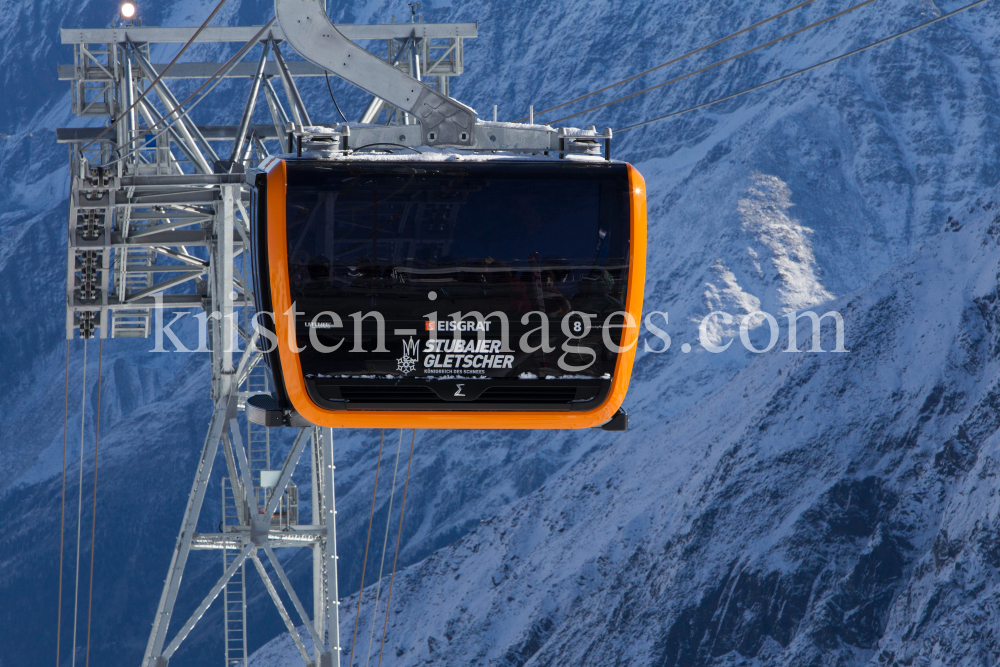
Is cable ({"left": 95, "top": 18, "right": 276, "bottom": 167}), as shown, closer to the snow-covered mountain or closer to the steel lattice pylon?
the steel lattice pylon

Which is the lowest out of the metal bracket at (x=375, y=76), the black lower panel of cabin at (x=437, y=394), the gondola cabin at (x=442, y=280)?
the black lower panel of cabin at (x=437, y=394)

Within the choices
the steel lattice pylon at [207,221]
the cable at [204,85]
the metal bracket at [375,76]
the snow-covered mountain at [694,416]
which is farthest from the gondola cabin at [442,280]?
the snow-covered mountain at [694,416]

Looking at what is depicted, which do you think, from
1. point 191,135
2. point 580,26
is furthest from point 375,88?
point 580,26

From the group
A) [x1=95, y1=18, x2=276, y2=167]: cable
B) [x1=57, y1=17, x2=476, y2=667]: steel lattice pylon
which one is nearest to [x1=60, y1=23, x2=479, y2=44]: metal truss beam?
[x1=57, y1=17, x2=476, y2=667]: steel lattice pylon

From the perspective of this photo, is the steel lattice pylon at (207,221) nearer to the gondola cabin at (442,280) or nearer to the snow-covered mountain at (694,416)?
the gondola cabin at (442,280)

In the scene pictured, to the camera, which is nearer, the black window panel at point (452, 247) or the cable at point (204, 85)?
the black window panel at point (452, 247)

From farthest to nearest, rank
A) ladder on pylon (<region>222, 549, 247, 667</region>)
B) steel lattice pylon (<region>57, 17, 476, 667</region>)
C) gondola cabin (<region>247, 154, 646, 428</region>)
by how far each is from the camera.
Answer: ladder on pylon (<region>222, 549, 247, 667</region>) → steel lattice pylon (<region>57, 17, 476, 667</region>) → gondola cabin (<region>247, 154, 646, 428</region>)

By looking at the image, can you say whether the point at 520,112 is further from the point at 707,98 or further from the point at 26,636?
the point at 26,636
